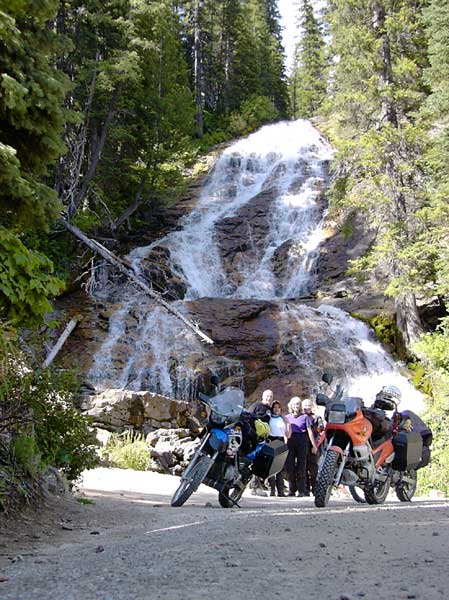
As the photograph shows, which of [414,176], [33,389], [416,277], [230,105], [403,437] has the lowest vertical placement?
[403,437]

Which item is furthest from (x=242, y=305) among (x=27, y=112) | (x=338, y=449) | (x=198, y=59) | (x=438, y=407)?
(x=198, y=59)

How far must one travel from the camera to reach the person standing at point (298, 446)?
8.94 meters

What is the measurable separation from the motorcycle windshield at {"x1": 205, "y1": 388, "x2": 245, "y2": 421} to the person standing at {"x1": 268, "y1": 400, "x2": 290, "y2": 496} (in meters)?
0.67

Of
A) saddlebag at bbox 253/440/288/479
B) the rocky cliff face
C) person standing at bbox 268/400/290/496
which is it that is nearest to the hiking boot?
person standing at bbox 268/400/290/496

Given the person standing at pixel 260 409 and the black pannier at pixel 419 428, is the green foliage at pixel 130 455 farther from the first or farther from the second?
the black pannier at pixel 419 428

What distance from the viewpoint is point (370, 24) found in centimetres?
1934

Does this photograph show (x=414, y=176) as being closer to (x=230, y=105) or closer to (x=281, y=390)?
(x=281, y=390)

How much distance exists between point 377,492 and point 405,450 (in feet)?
2.01

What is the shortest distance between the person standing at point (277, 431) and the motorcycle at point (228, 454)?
0.92 ft

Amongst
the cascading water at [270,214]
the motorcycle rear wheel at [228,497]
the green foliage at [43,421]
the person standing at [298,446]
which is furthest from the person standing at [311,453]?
the cascading water at [270,214]

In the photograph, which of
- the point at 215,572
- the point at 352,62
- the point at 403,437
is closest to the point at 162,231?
the point at 352,62

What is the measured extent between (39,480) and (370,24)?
60.6 feet

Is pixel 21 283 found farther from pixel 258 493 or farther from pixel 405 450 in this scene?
pixel 258 493

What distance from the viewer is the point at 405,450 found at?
286 inches
